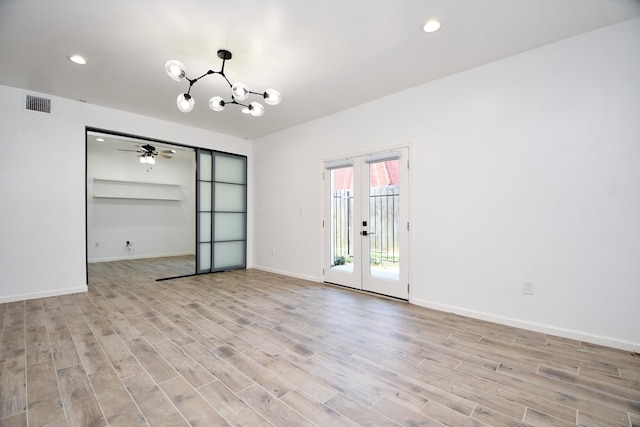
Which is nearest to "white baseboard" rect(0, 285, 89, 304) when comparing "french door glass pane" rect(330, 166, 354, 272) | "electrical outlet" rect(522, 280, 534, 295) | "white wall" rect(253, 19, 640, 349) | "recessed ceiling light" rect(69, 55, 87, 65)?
"recessed ceiling light" rect(69, 55, 87, 65)

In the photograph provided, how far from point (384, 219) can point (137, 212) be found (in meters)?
7.26

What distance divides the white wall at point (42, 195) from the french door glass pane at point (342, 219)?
3888 mm

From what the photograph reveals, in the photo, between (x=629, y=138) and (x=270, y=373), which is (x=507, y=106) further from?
(x=270, y=373)

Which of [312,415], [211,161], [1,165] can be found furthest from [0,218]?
[312,415]

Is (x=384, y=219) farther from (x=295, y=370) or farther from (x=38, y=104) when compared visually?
(x=38, y=104)

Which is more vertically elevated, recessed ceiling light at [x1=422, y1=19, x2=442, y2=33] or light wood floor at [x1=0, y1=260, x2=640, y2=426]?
recessed ceiling light at [x1=422, y1=19, x2=442, y2=33]

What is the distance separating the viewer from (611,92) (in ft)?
8.17

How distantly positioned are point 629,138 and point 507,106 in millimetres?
1023

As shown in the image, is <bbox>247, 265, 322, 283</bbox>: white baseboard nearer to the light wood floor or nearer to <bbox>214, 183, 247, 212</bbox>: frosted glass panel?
<bbox>214, 183, 247, 212</bbox>: frosted glass panel

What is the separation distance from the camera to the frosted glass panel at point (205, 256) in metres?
5.62

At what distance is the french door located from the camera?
12.5ft

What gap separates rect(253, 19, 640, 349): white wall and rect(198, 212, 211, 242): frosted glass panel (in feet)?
12.3

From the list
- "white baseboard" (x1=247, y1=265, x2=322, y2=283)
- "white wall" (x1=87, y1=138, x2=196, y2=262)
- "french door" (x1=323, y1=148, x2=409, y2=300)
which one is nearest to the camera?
"french door" (x1=323, y1=148, x2=409, y2=300)

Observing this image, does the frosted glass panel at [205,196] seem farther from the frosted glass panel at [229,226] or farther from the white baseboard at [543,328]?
the white baseboard at [543,328]
